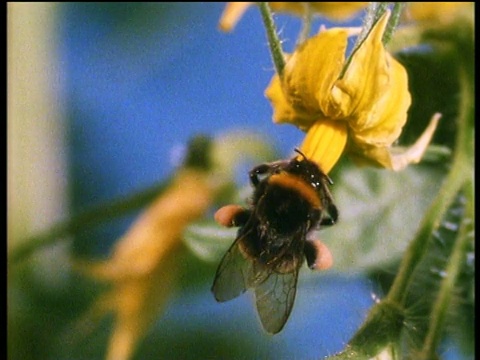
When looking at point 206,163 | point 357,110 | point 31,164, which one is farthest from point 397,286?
point 31,164

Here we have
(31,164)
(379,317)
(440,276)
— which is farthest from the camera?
(31,164)

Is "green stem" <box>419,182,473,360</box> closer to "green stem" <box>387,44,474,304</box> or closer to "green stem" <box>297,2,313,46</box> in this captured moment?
"green stem" <box>387,44,474,304</box>

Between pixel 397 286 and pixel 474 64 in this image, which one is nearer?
pixel 397 286

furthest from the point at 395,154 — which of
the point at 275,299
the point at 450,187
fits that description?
the point at 275,299

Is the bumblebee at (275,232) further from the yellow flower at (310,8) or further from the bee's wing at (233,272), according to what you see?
the yellow flower at (310,8)

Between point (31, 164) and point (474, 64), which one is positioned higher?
point (474, 64)

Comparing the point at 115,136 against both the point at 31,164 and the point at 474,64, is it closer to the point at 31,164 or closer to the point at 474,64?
the point at 31,164

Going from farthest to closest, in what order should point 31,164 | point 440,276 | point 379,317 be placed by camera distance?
1. point 31,164
2. point 440,276
3. point 379,317
